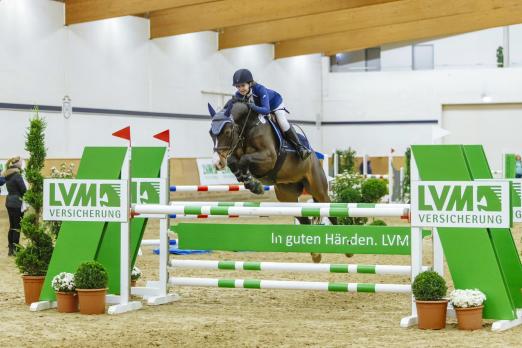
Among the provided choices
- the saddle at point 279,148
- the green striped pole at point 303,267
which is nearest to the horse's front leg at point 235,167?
the saddle at point 279,148

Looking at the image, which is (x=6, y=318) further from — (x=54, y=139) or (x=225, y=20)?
(x=225, y=20)

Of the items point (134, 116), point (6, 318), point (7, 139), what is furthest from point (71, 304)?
point (134, 116)

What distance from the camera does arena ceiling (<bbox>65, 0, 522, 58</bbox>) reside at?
1736cm

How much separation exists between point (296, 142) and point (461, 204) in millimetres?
2347

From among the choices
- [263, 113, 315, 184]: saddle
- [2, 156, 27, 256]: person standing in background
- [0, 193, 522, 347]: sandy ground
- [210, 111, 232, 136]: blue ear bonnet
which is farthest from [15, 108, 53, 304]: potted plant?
[2, 156, 27, 256]: person standing in background

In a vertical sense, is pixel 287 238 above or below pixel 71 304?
above

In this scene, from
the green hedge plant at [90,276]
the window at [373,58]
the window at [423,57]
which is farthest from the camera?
the window at [373,58]

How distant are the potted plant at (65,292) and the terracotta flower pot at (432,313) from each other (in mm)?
2518

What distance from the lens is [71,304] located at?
20.7 ft

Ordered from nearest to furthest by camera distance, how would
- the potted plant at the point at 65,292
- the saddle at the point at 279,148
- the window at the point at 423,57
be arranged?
the potted plant at the point at 65,292 → the saddle at the point at 279,148 → the window at the point at 423,57

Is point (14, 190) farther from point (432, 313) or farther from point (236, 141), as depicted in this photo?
point (432, 313)

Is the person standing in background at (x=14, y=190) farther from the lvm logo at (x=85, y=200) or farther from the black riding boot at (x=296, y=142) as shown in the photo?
the black riding boot at (x=296, y=142)

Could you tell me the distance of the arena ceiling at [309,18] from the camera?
17.4 meters

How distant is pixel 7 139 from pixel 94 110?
256cm
